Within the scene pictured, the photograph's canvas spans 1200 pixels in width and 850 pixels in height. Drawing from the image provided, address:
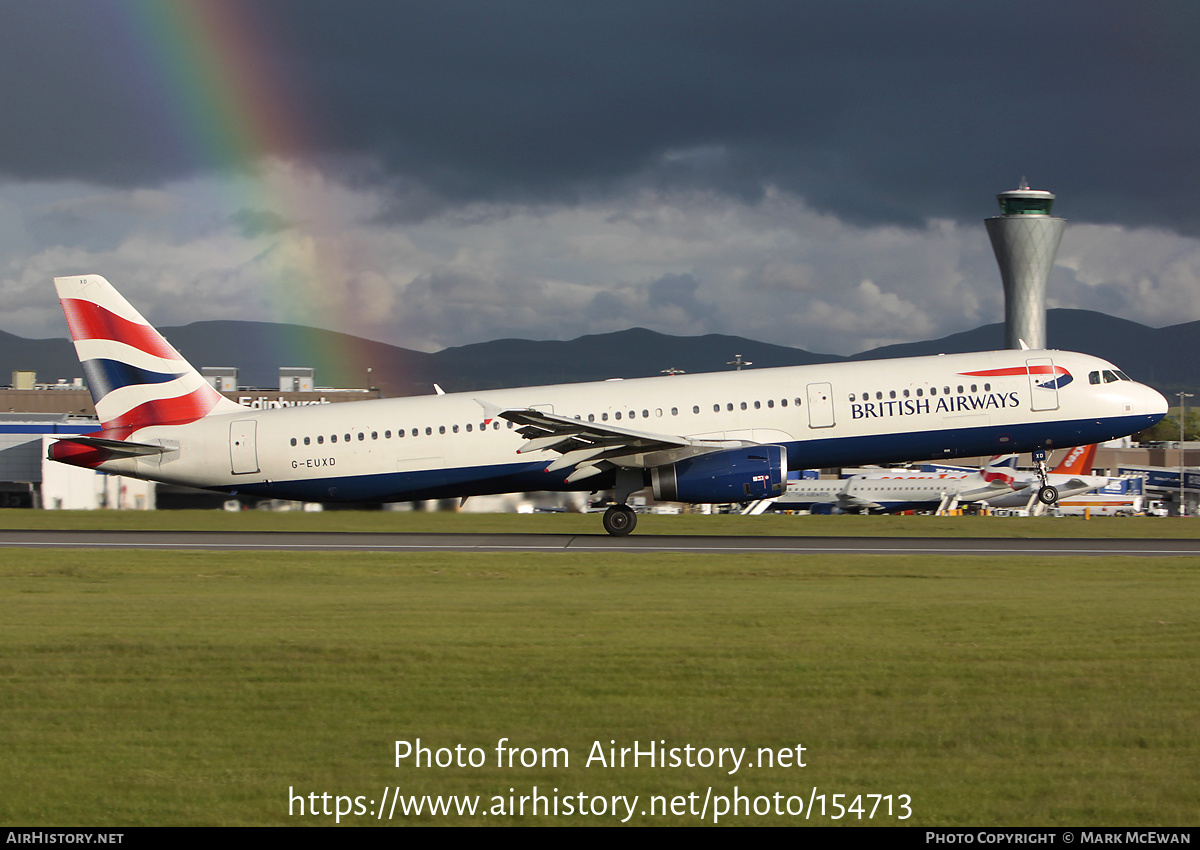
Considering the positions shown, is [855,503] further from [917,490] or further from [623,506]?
[623,506]

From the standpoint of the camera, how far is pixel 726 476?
95.1 feet

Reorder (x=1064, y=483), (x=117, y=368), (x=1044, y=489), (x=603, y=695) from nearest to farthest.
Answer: (x=603, y=695)
(x=1044, y=489)
(x=117, y=368)
(x=1064, y=483)

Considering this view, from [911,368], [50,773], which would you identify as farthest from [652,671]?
[911,368]

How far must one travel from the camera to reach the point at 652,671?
12336 millimetres

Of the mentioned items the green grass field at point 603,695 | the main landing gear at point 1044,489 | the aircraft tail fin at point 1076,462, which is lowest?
the green grass field at point 603,695

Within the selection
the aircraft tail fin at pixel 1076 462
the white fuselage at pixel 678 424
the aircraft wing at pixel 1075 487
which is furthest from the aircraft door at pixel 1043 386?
the aircraft tail fin at pixel 1076 462

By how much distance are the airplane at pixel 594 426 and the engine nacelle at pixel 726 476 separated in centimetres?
4

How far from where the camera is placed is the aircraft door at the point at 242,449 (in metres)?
32.0

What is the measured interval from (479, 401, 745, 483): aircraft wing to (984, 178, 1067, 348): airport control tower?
174 m

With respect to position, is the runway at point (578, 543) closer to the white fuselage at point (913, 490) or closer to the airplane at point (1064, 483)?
the airplane at point (1064, 483)

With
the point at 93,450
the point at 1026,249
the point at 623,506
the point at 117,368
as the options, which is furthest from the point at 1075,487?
the point at 1026,249

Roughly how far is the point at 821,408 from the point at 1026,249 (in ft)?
578
